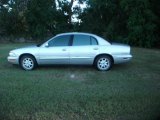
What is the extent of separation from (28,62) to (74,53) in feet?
5.98

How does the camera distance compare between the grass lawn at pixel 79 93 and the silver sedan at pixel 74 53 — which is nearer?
the grass lawn at pixel 79 93

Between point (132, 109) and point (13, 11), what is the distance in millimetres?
19299

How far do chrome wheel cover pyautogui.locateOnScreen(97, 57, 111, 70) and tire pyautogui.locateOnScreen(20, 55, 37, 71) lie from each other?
8.09 ft

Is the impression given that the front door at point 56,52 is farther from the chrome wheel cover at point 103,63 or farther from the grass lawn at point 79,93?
the chrome wheel cover at point 103,63

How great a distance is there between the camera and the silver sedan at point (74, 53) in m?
13.0

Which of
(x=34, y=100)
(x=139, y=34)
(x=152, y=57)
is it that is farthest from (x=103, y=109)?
(x=139, y=34)

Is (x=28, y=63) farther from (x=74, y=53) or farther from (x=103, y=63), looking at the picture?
(x=103, y=63)

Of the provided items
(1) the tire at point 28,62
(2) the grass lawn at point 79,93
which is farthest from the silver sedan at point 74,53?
(2) the grass lawn at point 79,93

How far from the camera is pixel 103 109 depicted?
792 cm

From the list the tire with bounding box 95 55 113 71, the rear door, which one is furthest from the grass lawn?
the rear door

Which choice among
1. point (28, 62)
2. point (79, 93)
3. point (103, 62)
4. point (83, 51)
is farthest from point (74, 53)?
point (79, 93)

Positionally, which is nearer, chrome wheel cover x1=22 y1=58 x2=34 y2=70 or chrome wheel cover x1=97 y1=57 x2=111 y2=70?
chrome wheel cover x1=97 y1=57 x2=111 y2=70

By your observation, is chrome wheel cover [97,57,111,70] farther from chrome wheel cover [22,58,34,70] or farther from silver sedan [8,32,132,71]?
chrome wheel cover [22,58,34,70]

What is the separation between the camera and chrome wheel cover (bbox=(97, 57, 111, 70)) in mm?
13016
